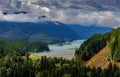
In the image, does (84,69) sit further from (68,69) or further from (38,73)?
(38,73)

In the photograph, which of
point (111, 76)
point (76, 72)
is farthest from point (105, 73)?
point (76, 72)

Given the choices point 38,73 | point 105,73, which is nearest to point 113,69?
point 105,73

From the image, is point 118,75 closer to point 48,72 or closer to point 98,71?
point 98,71

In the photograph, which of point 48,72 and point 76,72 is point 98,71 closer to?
point 76,72

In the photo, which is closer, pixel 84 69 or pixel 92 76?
pixel 92 76

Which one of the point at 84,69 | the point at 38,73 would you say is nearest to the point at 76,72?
the point at 84,69

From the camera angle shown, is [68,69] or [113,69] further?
[68,69]
